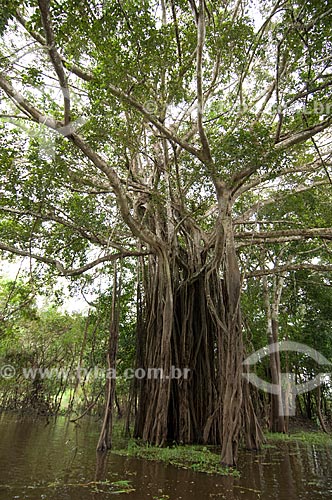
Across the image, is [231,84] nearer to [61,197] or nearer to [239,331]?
[61,197]

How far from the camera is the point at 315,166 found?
5.23 meters

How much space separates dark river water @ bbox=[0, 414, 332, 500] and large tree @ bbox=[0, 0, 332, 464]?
1.74ft

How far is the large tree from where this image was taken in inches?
133

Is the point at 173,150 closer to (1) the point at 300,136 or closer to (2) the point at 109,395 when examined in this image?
(1) the point at 300,136

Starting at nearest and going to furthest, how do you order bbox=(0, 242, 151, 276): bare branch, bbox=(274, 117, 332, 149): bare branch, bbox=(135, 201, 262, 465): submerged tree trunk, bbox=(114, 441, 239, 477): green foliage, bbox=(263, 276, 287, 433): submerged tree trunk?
1. bbox=(114, 441, 239, 477): green foliage
2. bbox=(274, 117, 332, 149): bare branch
3. bbox=(135, 201, 262, 465): submerged tree trunk
4. bbox=(0, 242, 151, 276): bare branch
5. bbox=(263, 276, 287, 433): submerged tree trunk

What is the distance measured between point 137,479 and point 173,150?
152 inches

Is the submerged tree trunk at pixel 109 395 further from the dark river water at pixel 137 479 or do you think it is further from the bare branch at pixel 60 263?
the bare branch at pixel 60 263

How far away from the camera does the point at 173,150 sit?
4922mm

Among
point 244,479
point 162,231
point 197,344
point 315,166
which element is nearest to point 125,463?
point 244,479

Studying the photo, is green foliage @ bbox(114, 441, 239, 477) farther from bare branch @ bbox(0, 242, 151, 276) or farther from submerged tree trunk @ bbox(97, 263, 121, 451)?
bare branch @ bbox(0, 242, 151, 276)

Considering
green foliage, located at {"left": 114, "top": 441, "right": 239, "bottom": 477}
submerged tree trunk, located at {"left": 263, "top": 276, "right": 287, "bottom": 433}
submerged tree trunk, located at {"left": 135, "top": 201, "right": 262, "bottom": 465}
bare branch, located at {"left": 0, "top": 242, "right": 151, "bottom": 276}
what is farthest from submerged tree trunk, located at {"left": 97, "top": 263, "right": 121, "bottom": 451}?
submerged tree trunk, located at {"left": 263, "top": 276, "right": 287, "bottom": 433}

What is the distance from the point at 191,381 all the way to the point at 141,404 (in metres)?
0.77

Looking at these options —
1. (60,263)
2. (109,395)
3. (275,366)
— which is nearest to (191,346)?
(109,395)

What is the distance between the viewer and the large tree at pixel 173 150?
3377 mm
